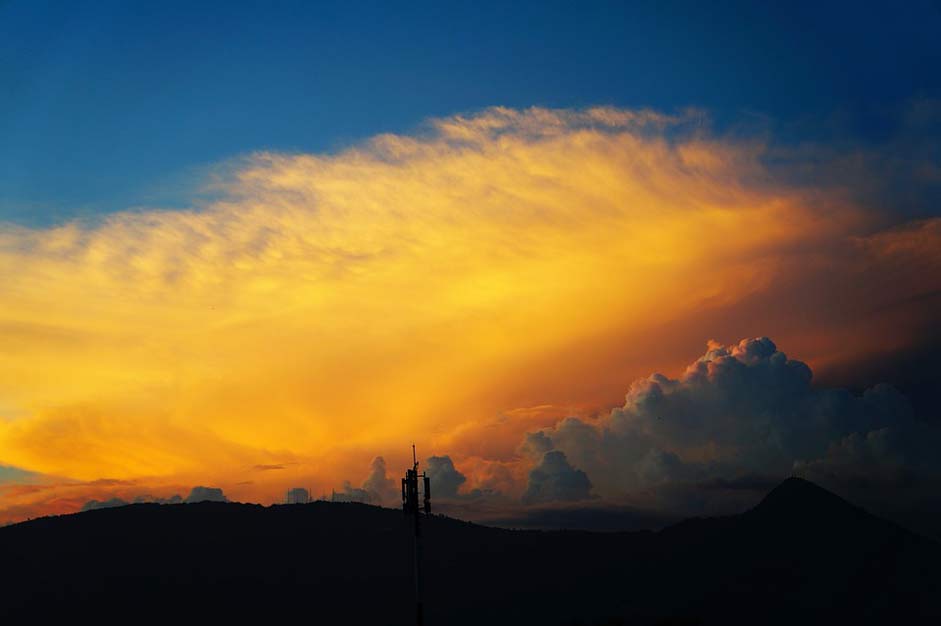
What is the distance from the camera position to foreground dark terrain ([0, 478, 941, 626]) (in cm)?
9081

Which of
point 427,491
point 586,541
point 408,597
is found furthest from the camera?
point 586,541

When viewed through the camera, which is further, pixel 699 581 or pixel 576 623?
pixel 699 581

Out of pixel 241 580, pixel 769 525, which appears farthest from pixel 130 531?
pixel 769 525

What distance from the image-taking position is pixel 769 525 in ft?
341

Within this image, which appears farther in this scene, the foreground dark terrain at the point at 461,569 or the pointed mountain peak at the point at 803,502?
the pointed mountain peak at the point at 803,502

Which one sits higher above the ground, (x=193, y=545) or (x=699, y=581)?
(x=193, y=545)

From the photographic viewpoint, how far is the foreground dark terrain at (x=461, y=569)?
9081 centimetres

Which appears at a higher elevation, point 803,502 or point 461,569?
point 803,502

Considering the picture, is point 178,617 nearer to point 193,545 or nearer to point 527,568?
point 193,545

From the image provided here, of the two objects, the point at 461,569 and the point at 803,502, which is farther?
the point at 461,569

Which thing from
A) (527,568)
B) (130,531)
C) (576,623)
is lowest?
(576,623)

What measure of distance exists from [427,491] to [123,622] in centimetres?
6994

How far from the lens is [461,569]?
392ft

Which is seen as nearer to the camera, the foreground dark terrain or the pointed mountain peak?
the foreground dark terrain
